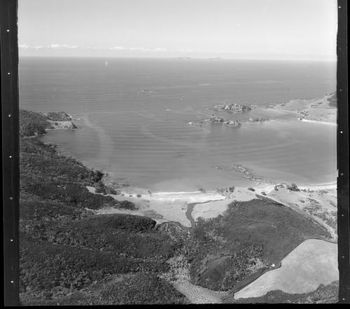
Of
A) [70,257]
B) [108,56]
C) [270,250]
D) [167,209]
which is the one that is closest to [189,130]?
[167,209]

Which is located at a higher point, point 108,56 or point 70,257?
point 108,56

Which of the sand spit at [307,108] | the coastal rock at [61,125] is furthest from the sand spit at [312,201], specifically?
the coastal rock at [61,125]

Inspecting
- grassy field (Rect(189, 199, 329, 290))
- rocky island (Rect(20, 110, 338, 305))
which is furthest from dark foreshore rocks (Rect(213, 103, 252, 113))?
grassy field (Rect(189, 199, 329, 290))

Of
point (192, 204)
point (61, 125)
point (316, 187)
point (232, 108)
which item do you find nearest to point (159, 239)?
point (192, 204)

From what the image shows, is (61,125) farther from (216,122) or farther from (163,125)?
(216,122)

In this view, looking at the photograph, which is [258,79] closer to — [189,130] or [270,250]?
[189,130]

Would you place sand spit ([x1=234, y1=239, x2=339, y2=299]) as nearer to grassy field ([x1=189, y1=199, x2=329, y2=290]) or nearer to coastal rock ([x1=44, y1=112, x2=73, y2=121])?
grassy field ([x1=189, y1=199, x2=329, y2=290])
